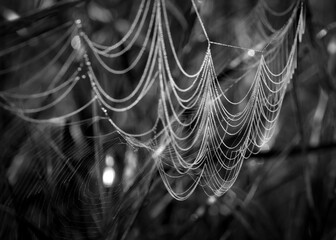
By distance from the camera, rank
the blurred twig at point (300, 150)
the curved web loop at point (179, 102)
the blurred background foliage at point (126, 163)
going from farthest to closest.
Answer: the blurred twig at point (300, 150) < the curved web loop at point (179, 102) < the blurred background foliage at point (126, 163)

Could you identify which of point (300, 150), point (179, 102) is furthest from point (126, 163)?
point (300, 150)

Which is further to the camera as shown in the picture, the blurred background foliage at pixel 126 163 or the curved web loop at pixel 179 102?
the curved web loop at pixel 179 102

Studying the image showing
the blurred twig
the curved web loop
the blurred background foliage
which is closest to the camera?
the blurred background foliage

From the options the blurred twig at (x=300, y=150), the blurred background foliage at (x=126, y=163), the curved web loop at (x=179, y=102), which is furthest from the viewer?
the blurred twig at (x=300, y=150)

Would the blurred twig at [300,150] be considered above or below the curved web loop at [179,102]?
below

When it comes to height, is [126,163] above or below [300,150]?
above

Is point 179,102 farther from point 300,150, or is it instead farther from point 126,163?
point 300,150
